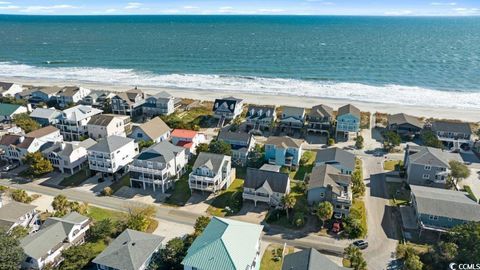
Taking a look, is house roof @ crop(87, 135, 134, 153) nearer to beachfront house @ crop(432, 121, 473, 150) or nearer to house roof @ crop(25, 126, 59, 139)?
house roof @ crop(25, 126, 59, 139)

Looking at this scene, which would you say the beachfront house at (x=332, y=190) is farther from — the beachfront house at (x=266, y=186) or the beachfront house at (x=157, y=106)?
the beachfront house at (x=157, y=106)

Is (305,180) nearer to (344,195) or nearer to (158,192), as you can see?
(344,195)

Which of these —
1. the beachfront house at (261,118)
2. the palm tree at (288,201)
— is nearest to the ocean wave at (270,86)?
the beachfront house at (261,118)

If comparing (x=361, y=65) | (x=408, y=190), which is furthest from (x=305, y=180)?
(x=361, y=65)

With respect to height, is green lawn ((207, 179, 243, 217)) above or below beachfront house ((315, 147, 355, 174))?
below

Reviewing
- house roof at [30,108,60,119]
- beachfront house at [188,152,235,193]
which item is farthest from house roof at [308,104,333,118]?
house roof at [30,108,60,119]

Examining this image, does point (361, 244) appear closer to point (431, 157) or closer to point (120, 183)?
point (431, 157)

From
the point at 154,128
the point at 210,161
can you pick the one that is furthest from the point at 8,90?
the point at 210,161
